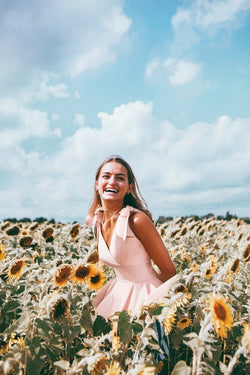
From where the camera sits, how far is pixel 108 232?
13.9 feet

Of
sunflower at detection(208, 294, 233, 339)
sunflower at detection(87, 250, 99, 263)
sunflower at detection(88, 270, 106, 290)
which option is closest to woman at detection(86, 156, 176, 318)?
sunflower at detection(87, 250, 99, 263)

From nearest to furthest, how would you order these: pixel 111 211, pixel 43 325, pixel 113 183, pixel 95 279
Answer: pixel 43 325 → pixel 95 279 → pixel 113 183 → pixel 111 211

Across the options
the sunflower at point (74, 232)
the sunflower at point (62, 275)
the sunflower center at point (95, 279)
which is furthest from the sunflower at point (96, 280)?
the sunflower at point (74, 232)

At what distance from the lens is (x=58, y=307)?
2510 millimetres

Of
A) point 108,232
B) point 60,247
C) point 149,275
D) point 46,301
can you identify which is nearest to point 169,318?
point 46,301

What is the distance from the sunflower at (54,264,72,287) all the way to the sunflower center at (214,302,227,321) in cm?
116

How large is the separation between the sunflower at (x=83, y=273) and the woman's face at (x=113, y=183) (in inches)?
42.1

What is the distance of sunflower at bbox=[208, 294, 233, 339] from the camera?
7.20 feet

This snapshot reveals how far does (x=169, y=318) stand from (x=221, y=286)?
611 millimetres

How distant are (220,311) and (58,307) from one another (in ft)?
3.05

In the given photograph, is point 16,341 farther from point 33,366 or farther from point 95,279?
point 95,279

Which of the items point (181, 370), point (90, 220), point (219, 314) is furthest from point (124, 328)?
point (90, 220)

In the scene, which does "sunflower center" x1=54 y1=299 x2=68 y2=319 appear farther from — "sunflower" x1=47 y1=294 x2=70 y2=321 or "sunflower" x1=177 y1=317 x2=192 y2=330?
"sunflower" x1=177 y1=317 x2=192 y2=330

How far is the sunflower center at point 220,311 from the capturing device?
2225 mm
